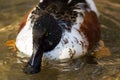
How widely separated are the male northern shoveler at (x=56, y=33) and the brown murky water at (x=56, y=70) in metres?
0.25

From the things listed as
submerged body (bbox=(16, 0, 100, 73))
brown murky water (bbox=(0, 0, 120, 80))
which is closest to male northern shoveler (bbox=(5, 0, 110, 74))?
submerged body (bbox=(16, 0, 100, 73))

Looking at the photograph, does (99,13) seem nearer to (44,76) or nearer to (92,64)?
(92,64)

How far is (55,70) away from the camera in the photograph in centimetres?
662

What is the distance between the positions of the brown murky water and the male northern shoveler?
0.81ft

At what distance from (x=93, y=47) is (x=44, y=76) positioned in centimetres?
106

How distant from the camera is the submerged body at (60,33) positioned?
641cm

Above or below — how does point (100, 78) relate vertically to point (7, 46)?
below

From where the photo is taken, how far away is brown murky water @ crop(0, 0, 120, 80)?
646 centimetres

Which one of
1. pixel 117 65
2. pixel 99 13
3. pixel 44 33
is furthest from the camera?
pixel 99 13

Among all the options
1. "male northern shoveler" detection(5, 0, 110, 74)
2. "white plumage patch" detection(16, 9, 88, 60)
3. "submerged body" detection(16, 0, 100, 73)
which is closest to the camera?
"male northern shoveler" detection(5, 0, 110, 74)

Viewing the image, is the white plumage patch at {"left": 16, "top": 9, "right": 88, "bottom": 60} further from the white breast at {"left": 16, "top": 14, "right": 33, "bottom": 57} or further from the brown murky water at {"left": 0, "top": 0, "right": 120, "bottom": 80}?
the brown murky water at {"left": 0, "top": 0, "right": 120, "bottom": 80}

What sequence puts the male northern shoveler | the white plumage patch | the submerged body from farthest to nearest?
the white plumage patch → the submerged body → the male northern shoveler

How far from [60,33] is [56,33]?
6 cm

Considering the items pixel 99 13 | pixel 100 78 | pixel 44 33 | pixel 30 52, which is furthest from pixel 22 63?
pixel 99 13
